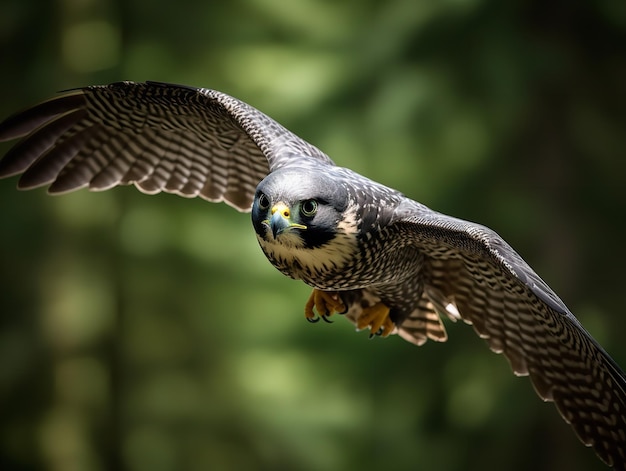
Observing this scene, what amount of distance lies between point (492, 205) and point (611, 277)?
42.4 inches

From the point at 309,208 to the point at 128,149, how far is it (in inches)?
59.2

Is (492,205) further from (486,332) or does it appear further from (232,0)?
(486,332)

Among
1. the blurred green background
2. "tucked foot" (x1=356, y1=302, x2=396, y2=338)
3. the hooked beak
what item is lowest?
the blurred green background

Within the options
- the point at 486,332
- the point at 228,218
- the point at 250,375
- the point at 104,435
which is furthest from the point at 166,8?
the point at 486,332

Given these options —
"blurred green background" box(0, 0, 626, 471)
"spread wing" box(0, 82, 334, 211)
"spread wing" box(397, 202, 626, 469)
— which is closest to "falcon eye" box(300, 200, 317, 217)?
"spread wing" box(397, 202, 626, 469)

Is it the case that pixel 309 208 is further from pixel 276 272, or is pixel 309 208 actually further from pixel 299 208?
pixel 276 272

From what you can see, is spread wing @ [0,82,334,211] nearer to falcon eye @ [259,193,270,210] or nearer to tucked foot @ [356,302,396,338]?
tucked foot @ [356,302,396,338]

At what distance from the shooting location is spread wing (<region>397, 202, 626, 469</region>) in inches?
126

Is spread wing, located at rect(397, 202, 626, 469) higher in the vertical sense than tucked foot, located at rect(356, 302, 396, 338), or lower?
higher

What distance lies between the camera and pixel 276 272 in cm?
757

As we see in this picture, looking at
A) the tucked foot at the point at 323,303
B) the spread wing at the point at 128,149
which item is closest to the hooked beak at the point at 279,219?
the tucked foot at the point at 323,303

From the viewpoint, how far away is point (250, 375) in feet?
25.3

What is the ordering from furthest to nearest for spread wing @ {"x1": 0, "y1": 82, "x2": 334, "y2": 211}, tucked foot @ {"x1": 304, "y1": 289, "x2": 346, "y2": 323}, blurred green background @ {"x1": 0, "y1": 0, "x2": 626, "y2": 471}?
blurred green background @ {"x1": 0, "y1": 0, "x2": 626, "y2": 471} < spread wing @ {"x1": 0, "y1": 82, "x2": 334, "y2": 211} < tucked foot @ {"x1": 304, "y1": 289, "x2": 346, "y2": 323}

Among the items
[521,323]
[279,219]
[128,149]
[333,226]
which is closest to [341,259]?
[333,226]
